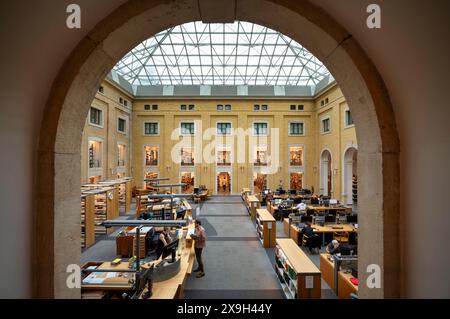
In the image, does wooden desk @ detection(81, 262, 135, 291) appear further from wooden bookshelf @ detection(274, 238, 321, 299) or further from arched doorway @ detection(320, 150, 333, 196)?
arched doorway @ detection(320, 150, 333, 196)

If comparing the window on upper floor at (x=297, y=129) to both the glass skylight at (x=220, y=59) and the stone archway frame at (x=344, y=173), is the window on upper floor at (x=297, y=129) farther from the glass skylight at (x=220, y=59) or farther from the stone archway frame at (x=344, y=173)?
the stone archway frame at (x=344, y=173)

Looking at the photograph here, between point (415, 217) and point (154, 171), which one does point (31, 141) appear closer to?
point (415, 217)

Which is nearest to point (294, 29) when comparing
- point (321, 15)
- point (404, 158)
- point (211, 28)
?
point (321, 15)

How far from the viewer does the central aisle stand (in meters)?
6.65

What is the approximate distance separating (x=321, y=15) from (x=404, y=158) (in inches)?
53.7

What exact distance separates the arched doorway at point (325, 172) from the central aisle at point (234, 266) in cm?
1176

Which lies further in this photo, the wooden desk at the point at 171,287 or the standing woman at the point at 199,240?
the standing woman at the point at 199,240

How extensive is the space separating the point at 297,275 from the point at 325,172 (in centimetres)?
1961

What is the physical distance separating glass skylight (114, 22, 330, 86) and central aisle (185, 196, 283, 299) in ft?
48.6

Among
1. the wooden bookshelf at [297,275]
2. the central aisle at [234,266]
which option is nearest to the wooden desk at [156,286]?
the central aisle at [234,266]

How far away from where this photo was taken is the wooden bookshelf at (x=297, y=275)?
549 centimetres

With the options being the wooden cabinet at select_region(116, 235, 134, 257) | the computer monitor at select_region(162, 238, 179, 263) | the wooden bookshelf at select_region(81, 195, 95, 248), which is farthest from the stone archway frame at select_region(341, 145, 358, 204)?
the wooden bookshelf at select_region(81, 195, 95, 248)

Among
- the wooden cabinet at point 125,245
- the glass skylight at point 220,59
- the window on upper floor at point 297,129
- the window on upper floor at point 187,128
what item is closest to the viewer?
the wooden cabinet at point 125,245

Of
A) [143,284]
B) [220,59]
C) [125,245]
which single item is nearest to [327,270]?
[143,284]
